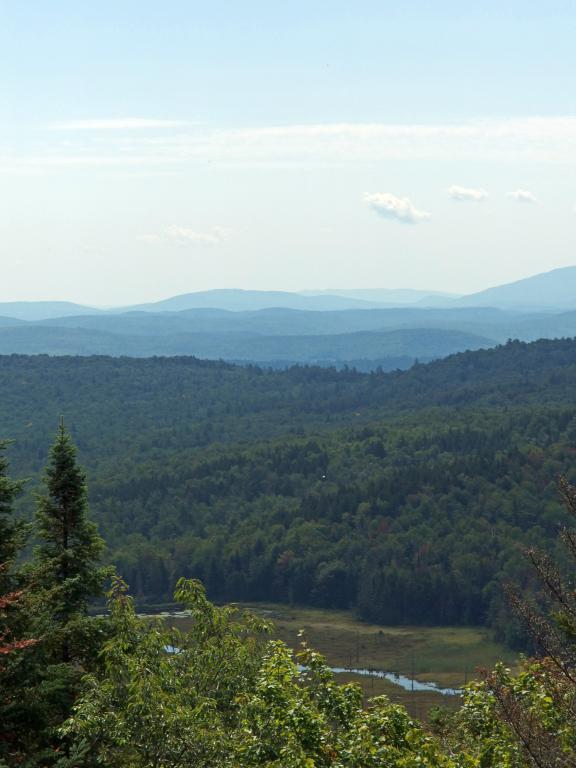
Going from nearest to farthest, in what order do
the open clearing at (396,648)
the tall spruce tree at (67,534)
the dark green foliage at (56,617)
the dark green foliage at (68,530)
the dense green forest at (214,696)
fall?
1. the dense green forest at (214,696)
2. the dark green foliage at (56,617)
3. the tall spruce tree at (67,534)
4. the dark green foliage at (68,530)
5. the open clearing at (396,648)

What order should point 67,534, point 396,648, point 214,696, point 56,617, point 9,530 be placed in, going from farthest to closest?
point 396,648
point 67,534
point 56,617
point 9,530
point 214,696

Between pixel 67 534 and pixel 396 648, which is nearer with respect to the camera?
pixel 67 534

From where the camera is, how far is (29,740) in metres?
29.0

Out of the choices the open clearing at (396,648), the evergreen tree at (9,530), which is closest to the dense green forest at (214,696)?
the evergreen tree at (9,530)

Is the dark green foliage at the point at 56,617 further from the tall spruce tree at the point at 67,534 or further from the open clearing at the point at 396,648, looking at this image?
the open clearing at the point at 396,648

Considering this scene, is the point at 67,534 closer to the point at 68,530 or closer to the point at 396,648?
the point at 68,530

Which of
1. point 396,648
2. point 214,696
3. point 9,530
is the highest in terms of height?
point 9,530

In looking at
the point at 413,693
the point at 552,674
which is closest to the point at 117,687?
the point at 552,674

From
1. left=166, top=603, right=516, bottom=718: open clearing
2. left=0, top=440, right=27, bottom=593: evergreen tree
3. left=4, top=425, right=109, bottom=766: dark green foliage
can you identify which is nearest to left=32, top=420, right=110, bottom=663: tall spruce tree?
left=4, top=425, right=109, bottom=766: dark green foliage

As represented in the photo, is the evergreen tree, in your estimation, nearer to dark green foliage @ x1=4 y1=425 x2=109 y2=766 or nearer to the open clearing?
dark green foliage @ x1=4 y1=425 x2=109 y2=766

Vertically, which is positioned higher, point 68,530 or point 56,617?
point 68,530

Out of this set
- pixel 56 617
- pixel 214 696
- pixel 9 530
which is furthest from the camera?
pixel 56 617

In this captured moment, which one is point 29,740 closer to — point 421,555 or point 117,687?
point 117,687

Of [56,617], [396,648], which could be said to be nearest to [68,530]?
[56,617]
